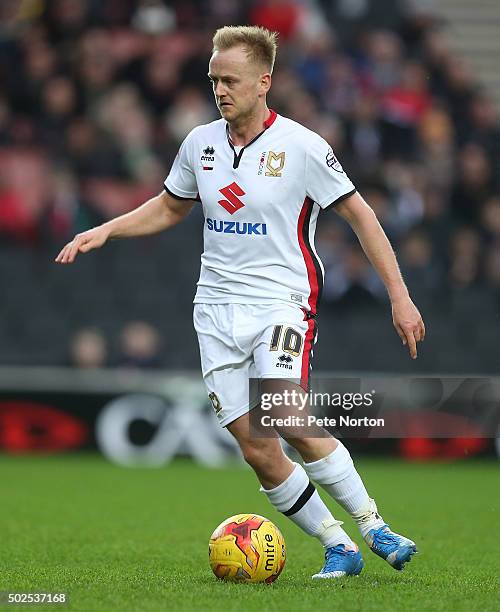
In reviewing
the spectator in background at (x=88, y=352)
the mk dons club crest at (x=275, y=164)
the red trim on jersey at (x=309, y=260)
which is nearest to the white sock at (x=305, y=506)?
the red trim on jersey at (x=309, y=260)

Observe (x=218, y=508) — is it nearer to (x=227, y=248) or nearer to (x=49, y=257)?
(x=227, y=248)

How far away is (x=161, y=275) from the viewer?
14664 mm

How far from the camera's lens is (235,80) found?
5617 millimetres

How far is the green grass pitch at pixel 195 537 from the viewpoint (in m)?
5.13

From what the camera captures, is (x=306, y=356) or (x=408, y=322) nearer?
(x=408, y=322)

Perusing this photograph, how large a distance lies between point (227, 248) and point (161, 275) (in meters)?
8.97

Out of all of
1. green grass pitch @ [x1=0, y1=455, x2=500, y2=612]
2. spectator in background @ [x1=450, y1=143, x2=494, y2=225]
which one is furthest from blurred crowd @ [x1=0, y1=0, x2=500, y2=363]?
green grass pitch @ [x1=0, y1=455, x2=500, y2=612]

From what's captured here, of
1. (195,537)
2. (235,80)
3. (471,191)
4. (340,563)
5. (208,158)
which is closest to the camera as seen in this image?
(235,80)

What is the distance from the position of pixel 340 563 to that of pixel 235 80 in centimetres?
225

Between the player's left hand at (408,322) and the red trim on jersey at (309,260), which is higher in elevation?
the red trim on jersey at (309,260)

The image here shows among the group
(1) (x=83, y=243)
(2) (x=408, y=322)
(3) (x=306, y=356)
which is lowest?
(3) (x=306, y=356)

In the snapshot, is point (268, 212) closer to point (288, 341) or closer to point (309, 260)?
point (309, 260)

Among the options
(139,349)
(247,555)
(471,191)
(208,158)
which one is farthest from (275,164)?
(471,191)

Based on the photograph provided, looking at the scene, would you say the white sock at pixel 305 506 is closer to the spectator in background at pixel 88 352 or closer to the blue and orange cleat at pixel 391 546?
the blue and orange cleat at pixel 391 546
